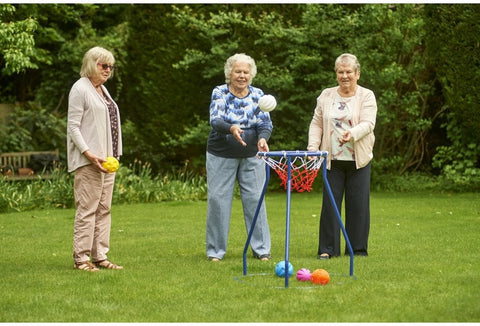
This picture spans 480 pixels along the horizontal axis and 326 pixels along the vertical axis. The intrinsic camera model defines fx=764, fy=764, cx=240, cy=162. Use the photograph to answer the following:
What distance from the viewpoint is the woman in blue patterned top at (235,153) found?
6262 millimetres

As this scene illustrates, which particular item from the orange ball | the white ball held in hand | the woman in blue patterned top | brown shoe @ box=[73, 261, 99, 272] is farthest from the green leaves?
the orange ball

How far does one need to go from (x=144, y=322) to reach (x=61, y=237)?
405 cm

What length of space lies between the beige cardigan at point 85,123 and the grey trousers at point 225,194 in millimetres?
1045

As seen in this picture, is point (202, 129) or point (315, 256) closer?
point (315, 256)

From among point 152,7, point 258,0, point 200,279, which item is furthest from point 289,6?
point 200,279

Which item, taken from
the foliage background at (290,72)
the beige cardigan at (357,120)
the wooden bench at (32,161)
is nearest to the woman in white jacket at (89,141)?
the beige cardigan at (357,120)

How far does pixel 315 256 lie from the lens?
6.56 m

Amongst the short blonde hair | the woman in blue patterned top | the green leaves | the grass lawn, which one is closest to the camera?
the grass lawn

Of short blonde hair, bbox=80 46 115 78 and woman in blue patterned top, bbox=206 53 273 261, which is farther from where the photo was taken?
woman in blue patterned top, bbox=206 53 273 261

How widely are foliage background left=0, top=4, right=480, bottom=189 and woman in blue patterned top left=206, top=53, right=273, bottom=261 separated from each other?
18.7 feet

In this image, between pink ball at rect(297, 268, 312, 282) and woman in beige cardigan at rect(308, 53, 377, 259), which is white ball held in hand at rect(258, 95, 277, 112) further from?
pink ball at rect(297, 268, 312, 282)

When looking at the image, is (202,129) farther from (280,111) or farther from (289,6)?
(289,6)

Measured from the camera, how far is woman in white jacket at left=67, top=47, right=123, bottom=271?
5.70 meters

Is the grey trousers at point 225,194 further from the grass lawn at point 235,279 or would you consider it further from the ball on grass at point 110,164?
the ball on grass at point 110,164
